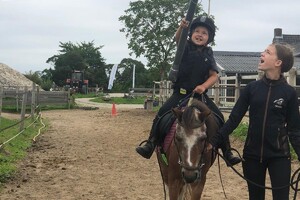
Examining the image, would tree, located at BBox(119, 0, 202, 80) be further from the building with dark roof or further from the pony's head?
the pony's head

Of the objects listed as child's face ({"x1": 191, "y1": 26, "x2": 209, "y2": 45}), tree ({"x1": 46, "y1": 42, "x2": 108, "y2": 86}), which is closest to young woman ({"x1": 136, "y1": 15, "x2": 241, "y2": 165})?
child's face ({"x1": 191, "y1": 26, "x2": 209, "y2": 45})

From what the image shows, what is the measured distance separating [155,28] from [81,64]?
4483 cm

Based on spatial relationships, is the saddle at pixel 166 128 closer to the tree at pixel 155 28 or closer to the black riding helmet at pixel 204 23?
the black riding helmet at pixel 204 23

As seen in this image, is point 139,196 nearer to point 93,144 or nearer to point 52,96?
point 93,144

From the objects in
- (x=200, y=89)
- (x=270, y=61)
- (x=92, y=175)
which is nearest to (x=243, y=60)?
(x=92, y=175)

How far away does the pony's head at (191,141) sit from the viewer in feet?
10.7

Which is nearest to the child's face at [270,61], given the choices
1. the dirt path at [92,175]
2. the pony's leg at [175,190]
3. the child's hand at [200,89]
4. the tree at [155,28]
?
the child's hand at [200,89]

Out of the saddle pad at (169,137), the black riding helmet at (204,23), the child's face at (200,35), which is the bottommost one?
the saddle pad at (169,137)

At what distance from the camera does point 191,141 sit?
132 inches

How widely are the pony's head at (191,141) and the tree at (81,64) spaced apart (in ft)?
209

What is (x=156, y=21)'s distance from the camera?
83.2ft

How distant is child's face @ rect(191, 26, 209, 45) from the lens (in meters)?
4.39

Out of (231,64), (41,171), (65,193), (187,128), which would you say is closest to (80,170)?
(41,171)

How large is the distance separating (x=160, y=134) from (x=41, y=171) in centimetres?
415
